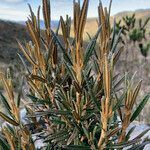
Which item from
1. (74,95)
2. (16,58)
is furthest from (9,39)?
(74,95)

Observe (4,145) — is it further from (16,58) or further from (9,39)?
(9,39)

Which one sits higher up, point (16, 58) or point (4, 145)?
point (4, 145)

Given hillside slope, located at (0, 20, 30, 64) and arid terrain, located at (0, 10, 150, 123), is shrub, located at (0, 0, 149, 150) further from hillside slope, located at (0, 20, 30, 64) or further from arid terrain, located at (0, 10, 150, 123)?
hillside slope, located at (0, 20, 30, 64)

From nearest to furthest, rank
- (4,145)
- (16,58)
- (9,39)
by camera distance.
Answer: (4,145) → (16,58) → (9,39)

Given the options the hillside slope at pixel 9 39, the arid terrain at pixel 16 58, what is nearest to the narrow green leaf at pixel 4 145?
the arid terrain at pixel 16 58

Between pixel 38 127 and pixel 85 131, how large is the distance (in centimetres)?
47

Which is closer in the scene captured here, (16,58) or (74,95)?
(74,95)

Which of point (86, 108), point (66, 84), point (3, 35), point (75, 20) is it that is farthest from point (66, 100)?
point (3, 35)

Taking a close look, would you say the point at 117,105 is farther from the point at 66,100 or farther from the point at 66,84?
the point at 66,84

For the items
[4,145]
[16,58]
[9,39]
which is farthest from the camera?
[9,39]

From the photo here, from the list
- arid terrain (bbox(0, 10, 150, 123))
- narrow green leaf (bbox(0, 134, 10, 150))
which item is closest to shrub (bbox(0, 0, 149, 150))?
narrow green leaf (bbox(0, 134, 10, 150))

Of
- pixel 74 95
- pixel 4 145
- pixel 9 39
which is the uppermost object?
pixel 74 95

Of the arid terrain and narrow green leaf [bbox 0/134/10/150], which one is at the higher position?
narrow green leaf [bbox 0/134/10/150]

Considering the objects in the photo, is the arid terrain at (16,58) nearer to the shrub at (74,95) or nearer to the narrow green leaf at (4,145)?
the shrub at (74,95)
